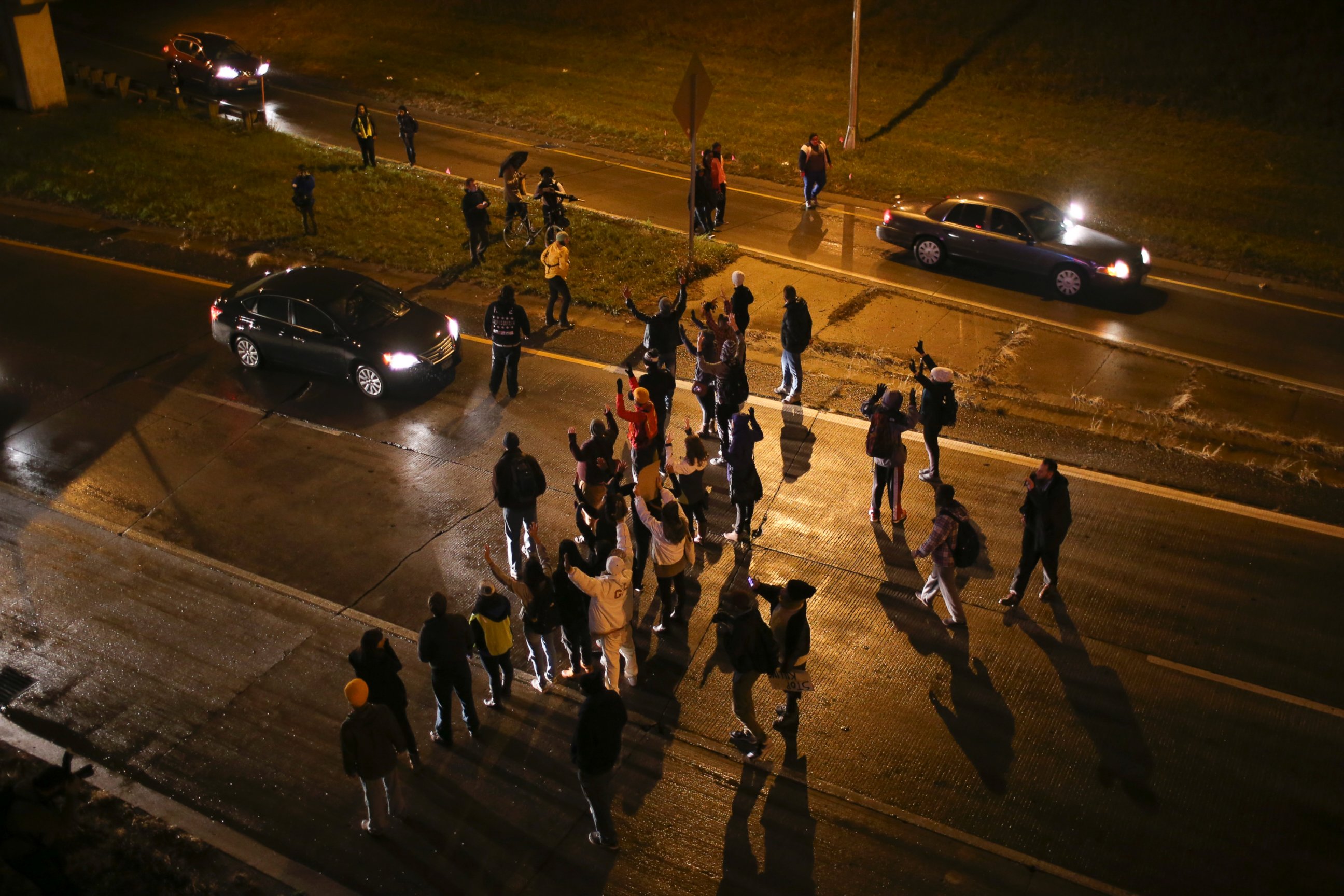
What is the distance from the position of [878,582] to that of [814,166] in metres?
12.8

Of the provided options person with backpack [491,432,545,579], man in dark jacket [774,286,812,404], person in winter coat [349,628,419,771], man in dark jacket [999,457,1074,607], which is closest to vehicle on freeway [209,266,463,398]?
person with backpack [491,432,545,579]

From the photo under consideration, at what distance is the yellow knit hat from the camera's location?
7117mm

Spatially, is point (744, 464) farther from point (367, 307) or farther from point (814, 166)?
point (814, 166)

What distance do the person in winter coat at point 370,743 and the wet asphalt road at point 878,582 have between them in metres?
1.59

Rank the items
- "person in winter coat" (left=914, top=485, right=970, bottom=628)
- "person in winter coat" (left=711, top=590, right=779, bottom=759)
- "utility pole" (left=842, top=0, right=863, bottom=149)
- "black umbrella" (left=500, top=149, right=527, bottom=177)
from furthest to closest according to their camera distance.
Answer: "utility pole" (left=842, top=0, right=863, bottom=149) → "black umbrella" (left=500, top=149, right=527, bottom=177) → "person in winter coat" (left=914, top=485, right=970, bottom=628) → "person in winter coat" (left=711, top=590, right=779, bottom=759)

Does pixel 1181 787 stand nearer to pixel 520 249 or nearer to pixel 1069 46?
pixel 520 249

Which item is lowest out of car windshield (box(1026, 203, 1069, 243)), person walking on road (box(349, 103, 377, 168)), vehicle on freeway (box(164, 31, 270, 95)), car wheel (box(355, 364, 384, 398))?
car wheel (box(355, 364, 384, 398))

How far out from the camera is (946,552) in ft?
31.1

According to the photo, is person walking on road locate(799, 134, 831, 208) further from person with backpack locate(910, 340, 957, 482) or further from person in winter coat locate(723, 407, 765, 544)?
person in winter coat locate(723, 407, 765, 544)

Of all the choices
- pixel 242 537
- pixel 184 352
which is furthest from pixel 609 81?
pixel 242 537

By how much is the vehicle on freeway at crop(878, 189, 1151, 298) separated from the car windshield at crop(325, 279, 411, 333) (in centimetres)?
934

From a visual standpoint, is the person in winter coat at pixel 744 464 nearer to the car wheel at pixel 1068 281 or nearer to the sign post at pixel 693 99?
the sign post at pixel 693 99

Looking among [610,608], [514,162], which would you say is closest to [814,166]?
[514,162]

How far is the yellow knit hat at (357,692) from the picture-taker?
7.12m
